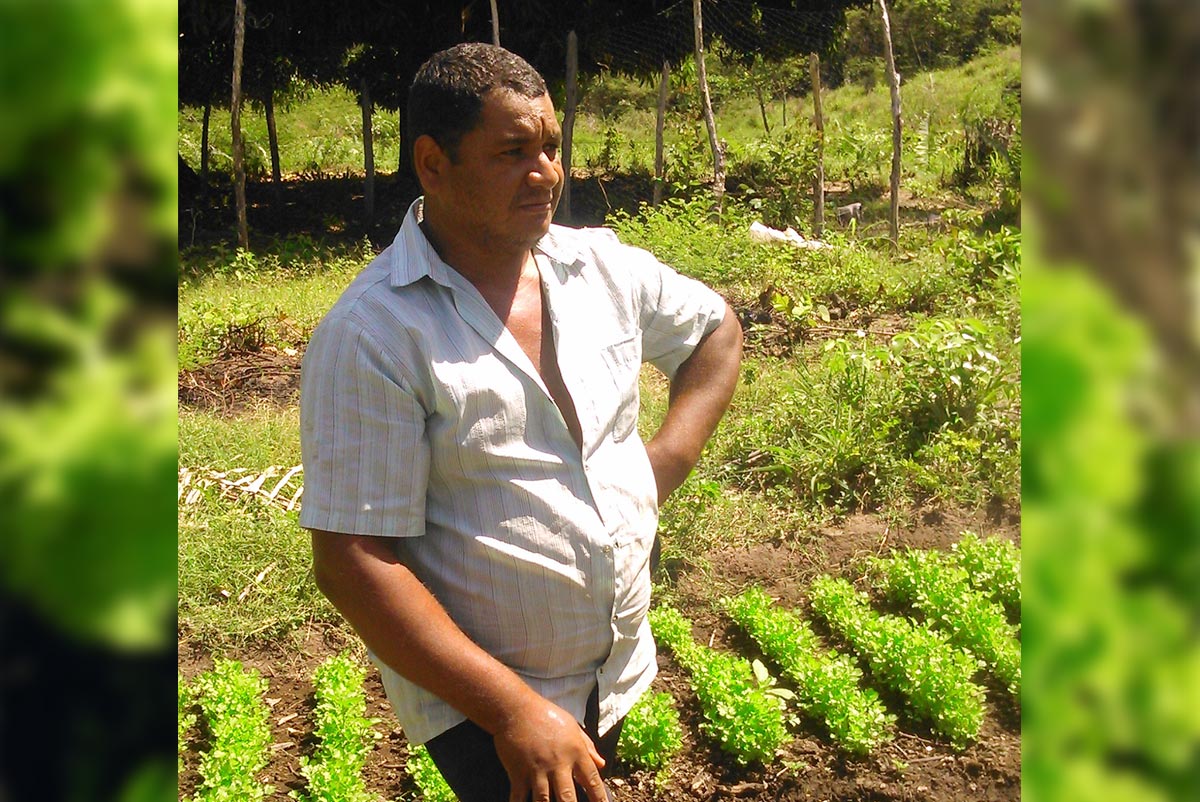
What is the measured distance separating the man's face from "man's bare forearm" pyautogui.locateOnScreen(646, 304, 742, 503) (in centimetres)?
55

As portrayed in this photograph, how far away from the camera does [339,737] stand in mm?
3670

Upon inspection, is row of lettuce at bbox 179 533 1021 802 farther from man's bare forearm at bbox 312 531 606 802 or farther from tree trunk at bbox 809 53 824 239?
tree trunk at bbox 809 53 824 239

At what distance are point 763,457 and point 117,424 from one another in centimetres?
534

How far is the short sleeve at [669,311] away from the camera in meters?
2.30

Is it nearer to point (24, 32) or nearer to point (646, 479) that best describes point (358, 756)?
point (646, 479)

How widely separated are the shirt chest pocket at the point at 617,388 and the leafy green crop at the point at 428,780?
1.69m

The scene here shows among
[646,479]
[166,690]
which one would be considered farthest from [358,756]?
[166,690]

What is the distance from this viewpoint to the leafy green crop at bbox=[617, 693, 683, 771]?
3.69 m

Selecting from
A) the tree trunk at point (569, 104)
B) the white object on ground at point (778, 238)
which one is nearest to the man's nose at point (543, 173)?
the white object on ground at point (778, 238)

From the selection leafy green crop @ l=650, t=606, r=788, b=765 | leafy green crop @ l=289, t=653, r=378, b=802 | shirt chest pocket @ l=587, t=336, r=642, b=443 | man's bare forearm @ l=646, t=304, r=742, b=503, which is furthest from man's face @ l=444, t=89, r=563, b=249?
leafy green crop @ l=650, t=606, r=788, b=765

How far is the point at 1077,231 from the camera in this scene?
0.45 metres

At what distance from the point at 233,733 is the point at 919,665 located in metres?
2.34

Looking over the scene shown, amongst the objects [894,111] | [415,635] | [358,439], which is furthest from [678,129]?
[415,635]

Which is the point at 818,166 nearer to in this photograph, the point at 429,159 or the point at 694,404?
the point at 694,404
